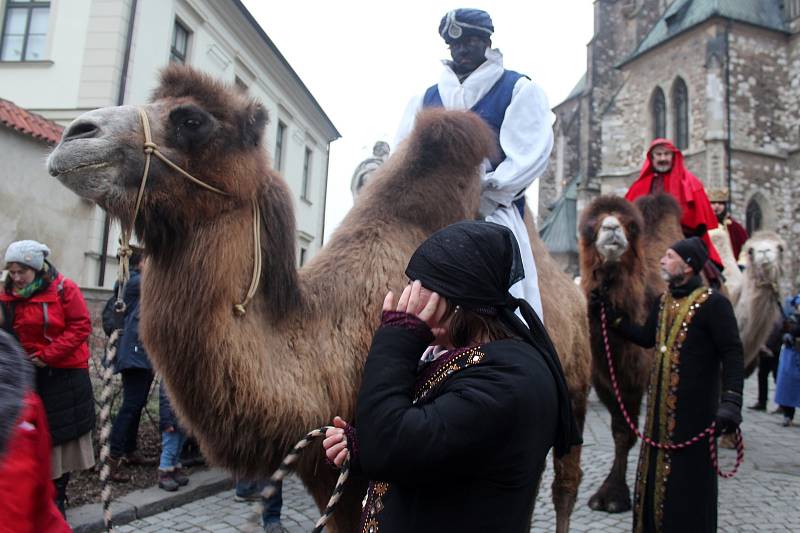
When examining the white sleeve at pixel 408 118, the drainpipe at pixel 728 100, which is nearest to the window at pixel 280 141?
the drainpipe at pixel 728 100

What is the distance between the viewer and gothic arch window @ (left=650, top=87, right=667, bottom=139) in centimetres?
3181

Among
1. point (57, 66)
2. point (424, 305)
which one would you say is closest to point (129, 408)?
point (424, 305)

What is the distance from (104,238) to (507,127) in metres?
11.8

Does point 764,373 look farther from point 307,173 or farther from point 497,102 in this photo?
point 307,173

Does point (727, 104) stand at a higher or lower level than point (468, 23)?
higher

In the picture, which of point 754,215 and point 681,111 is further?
Result: point 681,111

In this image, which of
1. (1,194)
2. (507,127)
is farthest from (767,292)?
(1,194)

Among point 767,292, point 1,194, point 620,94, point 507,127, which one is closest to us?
point 507,127

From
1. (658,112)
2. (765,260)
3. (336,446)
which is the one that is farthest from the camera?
(658,112)

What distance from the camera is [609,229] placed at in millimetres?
→ 5453

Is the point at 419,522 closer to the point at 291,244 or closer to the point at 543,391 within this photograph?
the point at 543,391

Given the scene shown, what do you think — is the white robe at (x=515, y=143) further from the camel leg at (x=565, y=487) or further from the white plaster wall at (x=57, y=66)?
the white plaster wall at (x=57, y=66)

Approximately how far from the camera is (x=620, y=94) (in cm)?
3366

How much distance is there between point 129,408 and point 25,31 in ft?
44.3
